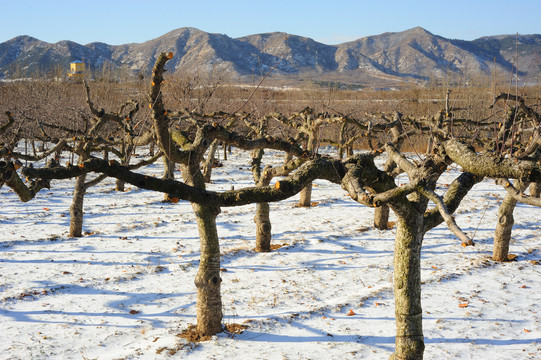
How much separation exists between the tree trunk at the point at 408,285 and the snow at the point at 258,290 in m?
1.18

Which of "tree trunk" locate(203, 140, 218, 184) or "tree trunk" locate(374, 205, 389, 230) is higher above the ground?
"tree trunk" locate(203, 140, 218, 184)

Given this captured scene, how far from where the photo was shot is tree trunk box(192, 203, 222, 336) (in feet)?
21.4

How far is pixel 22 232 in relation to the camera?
12.4m

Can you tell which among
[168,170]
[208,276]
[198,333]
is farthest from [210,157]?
[198,333]

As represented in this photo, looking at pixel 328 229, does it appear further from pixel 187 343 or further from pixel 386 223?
pixel 187 343

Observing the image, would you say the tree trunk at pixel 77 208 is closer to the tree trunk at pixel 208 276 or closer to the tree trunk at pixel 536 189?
the tree trunk at pixel 208 276

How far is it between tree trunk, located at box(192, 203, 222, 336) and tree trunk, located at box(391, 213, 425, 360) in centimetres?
272

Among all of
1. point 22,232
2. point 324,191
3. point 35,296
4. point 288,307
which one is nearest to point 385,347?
point 288,307

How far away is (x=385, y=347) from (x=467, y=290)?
120 inches

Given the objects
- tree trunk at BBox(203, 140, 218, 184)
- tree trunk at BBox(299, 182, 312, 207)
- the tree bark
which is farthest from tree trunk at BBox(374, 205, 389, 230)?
tree trunk at BBox(203, 140, 218, 184)

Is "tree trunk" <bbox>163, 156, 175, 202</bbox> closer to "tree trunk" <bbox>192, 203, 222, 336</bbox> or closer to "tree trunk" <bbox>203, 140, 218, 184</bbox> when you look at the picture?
"tree trunk" <bbox>192, 203, 222, 336</bbox>

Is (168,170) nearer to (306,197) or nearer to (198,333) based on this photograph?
(198,333)

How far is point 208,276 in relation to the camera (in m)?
6.62

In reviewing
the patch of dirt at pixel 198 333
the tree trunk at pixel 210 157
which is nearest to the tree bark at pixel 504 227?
the patch of dirt at pixel 198 333
